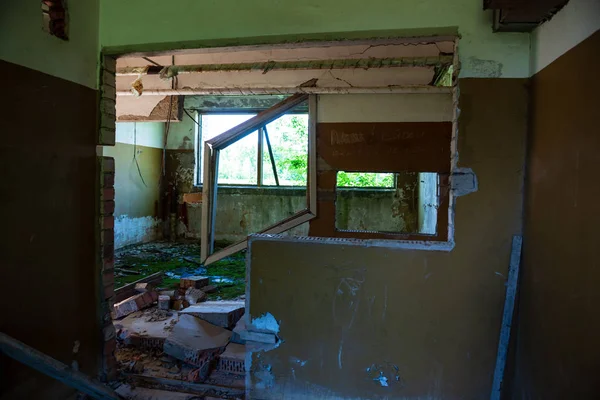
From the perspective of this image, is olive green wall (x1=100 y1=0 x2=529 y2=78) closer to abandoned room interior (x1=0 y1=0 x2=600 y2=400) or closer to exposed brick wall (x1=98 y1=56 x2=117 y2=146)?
abandoned room interior (x1=0 y1=0 x2=600 y2=400)

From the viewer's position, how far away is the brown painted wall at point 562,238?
1351 mm

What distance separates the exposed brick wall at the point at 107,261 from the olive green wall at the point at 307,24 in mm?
851

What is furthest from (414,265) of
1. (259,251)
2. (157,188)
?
(157,188)

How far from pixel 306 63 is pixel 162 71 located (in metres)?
1.39

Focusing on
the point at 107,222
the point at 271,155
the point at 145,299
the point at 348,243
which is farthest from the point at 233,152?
the point at 348,243

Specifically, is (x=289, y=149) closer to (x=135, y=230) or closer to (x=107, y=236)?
(x=135, y=230)

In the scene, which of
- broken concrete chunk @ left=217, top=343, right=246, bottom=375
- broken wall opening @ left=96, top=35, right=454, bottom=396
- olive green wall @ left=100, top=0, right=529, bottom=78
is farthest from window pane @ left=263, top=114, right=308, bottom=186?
olive green wall @ left=100, top=0, right=529, bottom=78

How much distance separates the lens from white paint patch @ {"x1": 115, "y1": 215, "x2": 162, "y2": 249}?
6.95 metres

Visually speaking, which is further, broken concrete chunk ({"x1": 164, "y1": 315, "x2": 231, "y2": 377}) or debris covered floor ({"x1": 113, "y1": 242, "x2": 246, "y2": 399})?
broken concrete chunk ({"x1": 164, "y1": 315, "x2": 231, "y2": 377})

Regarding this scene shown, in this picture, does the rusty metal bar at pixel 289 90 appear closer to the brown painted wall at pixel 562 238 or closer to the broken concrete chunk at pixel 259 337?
the brown painted wall at pixel 562 238

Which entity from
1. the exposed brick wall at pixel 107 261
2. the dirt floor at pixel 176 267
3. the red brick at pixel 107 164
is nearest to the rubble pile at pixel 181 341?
the exposed brick wall at pixel 107 261

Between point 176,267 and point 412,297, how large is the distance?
466 centimetres

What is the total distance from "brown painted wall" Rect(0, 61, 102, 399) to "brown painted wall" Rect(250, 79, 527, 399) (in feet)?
3.63

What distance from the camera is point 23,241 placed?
6.37ft
